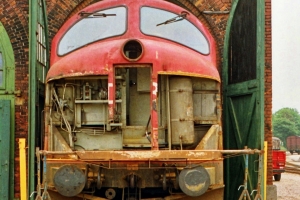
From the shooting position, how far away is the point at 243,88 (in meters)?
9.08

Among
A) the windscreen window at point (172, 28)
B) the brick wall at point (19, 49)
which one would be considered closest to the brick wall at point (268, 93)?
the windscreen window at point (172, 28)

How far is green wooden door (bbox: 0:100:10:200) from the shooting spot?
10656mm

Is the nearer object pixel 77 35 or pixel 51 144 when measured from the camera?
pixel 51 144

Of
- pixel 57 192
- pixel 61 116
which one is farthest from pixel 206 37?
pixel 57 192

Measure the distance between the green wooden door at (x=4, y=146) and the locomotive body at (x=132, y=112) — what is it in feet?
9.97

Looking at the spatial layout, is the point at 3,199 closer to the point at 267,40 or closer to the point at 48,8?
the point at 48,8

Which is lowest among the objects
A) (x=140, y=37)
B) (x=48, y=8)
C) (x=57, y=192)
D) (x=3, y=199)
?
(x=3, y=199)

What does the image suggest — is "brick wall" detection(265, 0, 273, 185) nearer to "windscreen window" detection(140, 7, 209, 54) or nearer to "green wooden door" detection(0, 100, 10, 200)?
"windscreen window" detection(140, 7, 209, 54)

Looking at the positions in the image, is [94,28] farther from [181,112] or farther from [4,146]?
[4,146]

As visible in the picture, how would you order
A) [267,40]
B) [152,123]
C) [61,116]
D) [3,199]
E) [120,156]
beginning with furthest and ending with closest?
[267,40] → [3,199] → [61,116] → [152,123] → [120,156]

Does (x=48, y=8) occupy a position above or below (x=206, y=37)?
above

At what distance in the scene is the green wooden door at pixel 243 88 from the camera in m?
8.20

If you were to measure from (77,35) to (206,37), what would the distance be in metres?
1.99

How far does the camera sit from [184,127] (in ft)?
23.6
